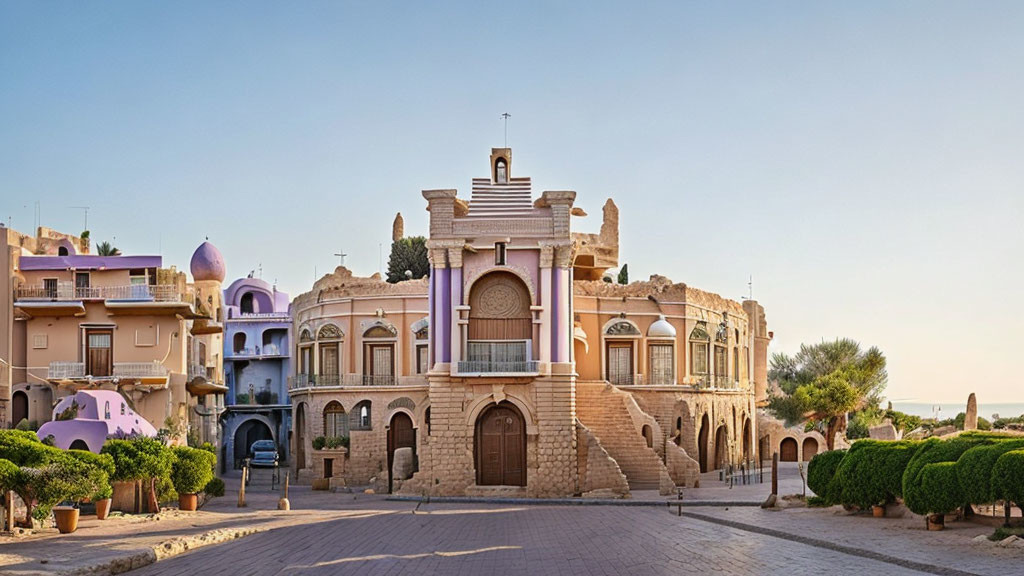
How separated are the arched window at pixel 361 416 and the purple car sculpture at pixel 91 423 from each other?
14.2 metres

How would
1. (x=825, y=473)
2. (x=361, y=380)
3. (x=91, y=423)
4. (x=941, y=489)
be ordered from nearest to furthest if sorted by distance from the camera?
(x=941, y=489) → (x=825, y=473) → (x=91, y=423) → (x=361, y=380)

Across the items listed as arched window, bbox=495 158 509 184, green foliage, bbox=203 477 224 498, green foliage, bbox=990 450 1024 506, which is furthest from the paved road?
arched window, bbox=495 158 509 184

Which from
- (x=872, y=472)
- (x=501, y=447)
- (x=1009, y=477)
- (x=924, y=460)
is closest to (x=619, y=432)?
(x=501, y=447)

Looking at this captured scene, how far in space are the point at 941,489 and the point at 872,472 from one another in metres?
4.22

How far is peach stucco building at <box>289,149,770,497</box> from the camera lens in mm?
39969

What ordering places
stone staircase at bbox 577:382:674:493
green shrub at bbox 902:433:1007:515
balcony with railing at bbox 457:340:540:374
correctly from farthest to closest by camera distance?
1. stone staircase at bbox 577:382:674:493
2. balcony with railing at bbox 457:340:540:374
3. green shrub at bbox 902:433:1007:515

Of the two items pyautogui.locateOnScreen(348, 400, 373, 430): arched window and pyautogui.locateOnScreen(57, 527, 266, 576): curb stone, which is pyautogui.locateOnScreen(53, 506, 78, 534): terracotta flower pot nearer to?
pyautogui.locateOnScreen(57, 527, 266, 576): curb stone

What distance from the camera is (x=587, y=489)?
39.4m

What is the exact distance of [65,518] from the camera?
26625 mm

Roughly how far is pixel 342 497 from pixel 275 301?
3137 centimetres

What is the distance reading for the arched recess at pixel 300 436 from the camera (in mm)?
52344

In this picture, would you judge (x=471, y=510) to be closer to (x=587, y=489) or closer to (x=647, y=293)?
(x=587, y=489)

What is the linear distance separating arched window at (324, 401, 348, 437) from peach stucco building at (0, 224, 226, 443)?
6596 millimetres

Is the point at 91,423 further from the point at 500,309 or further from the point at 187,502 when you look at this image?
the point at 500,309
